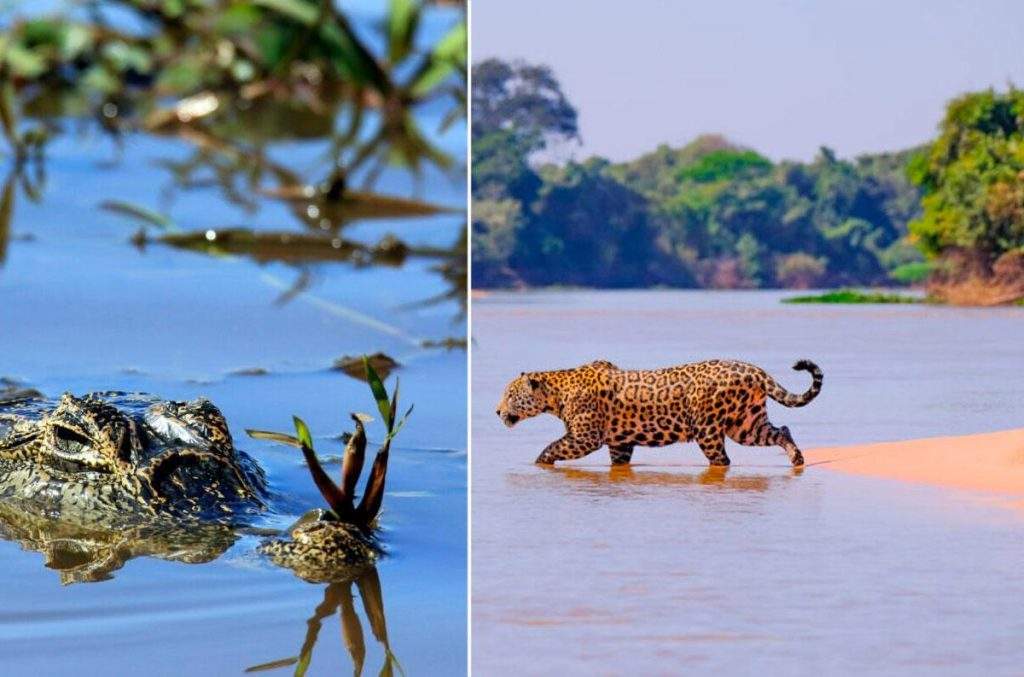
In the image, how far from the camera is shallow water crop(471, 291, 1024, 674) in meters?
3.08

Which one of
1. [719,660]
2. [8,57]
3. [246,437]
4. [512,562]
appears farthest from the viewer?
[8,57]

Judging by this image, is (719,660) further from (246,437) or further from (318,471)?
(246,437)

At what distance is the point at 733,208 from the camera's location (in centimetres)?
1540

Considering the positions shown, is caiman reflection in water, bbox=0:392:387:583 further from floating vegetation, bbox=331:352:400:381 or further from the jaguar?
the jaguar

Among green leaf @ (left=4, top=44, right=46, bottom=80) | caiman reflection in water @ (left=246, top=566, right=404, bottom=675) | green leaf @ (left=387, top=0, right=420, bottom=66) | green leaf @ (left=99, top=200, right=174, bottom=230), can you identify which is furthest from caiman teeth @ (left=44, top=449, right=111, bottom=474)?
green leaf @ (left=4, top=44, right=46, bottom=80)

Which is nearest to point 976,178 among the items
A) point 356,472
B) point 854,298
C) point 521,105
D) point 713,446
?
point 854,298

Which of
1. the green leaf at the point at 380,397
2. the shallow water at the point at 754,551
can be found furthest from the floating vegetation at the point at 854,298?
the green leaf at the point at 380,397

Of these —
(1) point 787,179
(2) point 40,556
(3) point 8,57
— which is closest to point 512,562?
(2) point 40,556

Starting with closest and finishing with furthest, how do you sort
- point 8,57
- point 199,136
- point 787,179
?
1. point 199,136
2. point 8,57
3. point 787,179

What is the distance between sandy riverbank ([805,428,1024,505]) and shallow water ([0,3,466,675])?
50.7 inches

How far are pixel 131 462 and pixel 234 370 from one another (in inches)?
20.3

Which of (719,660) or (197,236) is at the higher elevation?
(197,236)

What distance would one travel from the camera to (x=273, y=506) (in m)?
3.68

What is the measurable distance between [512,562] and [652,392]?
5.00 feet
